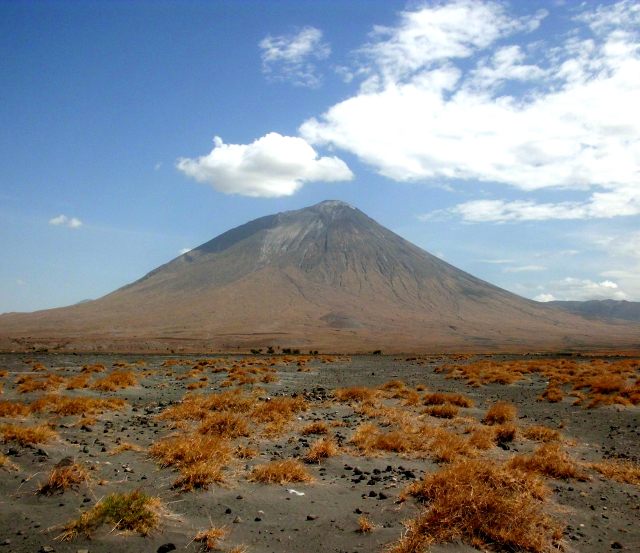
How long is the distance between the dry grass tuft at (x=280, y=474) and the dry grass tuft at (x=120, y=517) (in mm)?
2047

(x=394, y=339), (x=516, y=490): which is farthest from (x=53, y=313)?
(x=516, y=490)

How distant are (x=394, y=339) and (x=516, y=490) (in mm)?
108467

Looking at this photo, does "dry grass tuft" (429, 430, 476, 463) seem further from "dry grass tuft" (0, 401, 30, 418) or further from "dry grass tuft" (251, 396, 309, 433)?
"dry grass tuft" (0, 401, 30, 418)

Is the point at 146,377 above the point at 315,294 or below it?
below

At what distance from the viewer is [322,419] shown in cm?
1369

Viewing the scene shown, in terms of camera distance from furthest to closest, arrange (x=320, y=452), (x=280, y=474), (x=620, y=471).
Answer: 1. (x=320, y=452)
2. (x=620, y=471)
3. (x=280, y=474)

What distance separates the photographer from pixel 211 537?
5488mm

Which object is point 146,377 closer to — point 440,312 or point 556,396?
point 556,396

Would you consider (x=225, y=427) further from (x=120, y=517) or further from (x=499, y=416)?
(x=499, y=416)

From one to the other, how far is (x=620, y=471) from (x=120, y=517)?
28.5 feet

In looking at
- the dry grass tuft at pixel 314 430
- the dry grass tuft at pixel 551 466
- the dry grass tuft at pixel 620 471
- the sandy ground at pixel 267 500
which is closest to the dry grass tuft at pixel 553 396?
the sandy ground at pixel 267 500

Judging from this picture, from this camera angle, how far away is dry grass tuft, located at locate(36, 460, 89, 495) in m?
6.63

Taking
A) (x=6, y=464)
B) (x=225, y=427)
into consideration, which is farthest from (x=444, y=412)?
(x=6, y=464)

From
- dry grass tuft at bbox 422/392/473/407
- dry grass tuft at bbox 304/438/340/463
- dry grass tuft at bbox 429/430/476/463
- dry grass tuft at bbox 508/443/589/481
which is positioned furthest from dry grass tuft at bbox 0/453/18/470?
dry grass tuft at bbox 422/392/473/407
